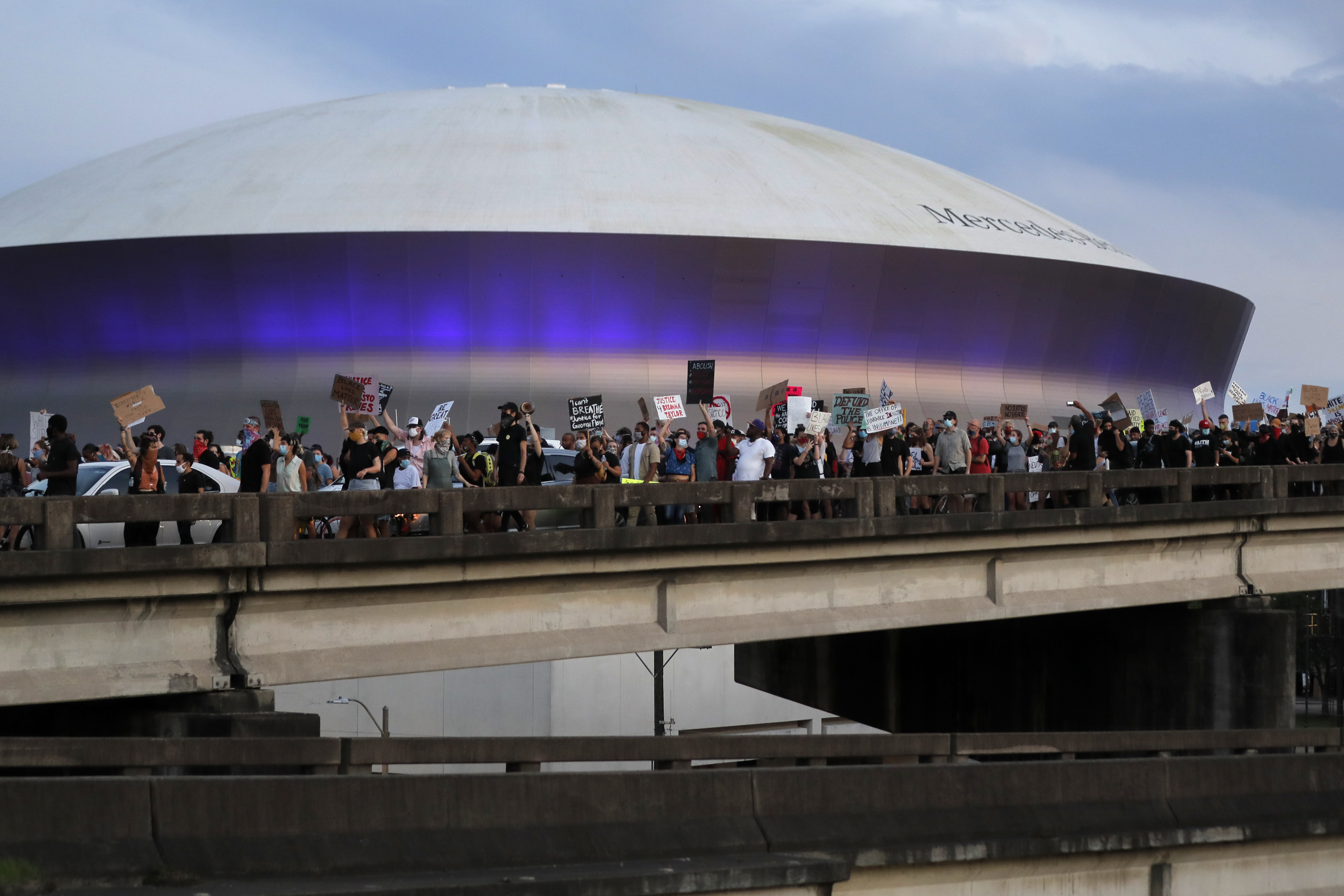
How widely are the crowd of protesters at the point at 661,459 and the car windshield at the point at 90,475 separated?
0.44 metres

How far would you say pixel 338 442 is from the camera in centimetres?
4538

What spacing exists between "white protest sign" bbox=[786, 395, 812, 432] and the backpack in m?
17.4

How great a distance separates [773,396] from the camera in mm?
27969

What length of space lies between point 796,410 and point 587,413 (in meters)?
14.2

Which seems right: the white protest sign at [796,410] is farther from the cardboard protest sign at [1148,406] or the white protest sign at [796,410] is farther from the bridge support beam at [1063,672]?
the bridge support beam at [1063,672]

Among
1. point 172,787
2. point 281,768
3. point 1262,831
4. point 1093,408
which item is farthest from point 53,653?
point 1093,408

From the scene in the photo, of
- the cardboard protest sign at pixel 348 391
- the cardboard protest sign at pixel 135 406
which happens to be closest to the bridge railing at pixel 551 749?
the cardboard protest sign at pixel 135 406

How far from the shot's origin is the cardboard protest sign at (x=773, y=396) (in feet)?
90.5

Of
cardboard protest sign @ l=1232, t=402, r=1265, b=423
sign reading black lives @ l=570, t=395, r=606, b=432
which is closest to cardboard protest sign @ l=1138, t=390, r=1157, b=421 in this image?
cardboard protest sign @ l=1232, t=402, r=1265, b=423

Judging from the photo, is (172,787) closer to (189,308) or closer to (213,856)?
(213,856)

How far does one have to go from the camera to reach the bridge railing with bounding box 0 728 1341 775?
1031cm

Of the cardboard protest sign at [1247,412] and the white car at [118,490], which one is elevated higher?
the cardboard protest sign at [1247,412]

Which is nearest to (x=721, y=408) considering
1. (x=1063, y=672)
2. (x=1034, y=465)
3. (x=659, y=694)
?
(x=1034, y=465)

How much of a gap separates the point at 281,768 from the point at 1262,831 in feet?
27.8
